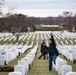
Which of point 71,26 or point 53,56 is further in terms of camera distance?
point 71,26

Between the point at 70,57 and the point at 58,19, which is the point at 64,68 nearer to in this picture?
the point at 70,57

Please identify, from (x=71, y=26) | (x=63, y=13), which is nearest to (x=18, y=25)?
(x=71, y=26)

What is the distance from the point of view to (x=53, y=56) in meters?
17.9

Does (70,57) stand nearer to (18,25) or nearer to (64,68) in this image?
(64,68)

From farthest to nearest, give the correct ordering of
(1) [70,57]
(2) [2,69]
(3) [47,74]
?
(1) [70,57] < (2) [2,69] < (3) [47,74]

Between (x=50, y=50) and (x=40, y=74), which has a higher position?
(x=50, y=50)

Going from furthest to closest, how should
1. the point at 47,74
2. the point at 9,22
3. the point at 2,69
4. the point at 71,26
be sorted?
the point at 71,26 → the point at 9,22 → the point at 2,69 → the point at 47,74

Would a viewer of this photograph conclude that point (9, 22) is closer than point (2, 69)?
No

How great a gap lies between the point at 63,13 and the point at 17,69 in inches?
6987

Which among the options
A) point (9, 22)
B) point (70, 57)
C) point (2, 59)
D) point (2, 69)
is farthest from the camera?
point (9, 22)

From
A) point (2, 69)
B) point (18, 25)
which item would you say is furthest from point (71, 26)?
point (2, 69)

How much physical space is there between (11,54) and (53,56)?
10581mm

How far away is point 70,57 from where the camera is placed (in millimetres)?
27156

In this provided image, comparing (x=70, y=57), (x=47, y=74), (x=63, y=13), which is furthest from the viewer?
(x=63, y=13)
